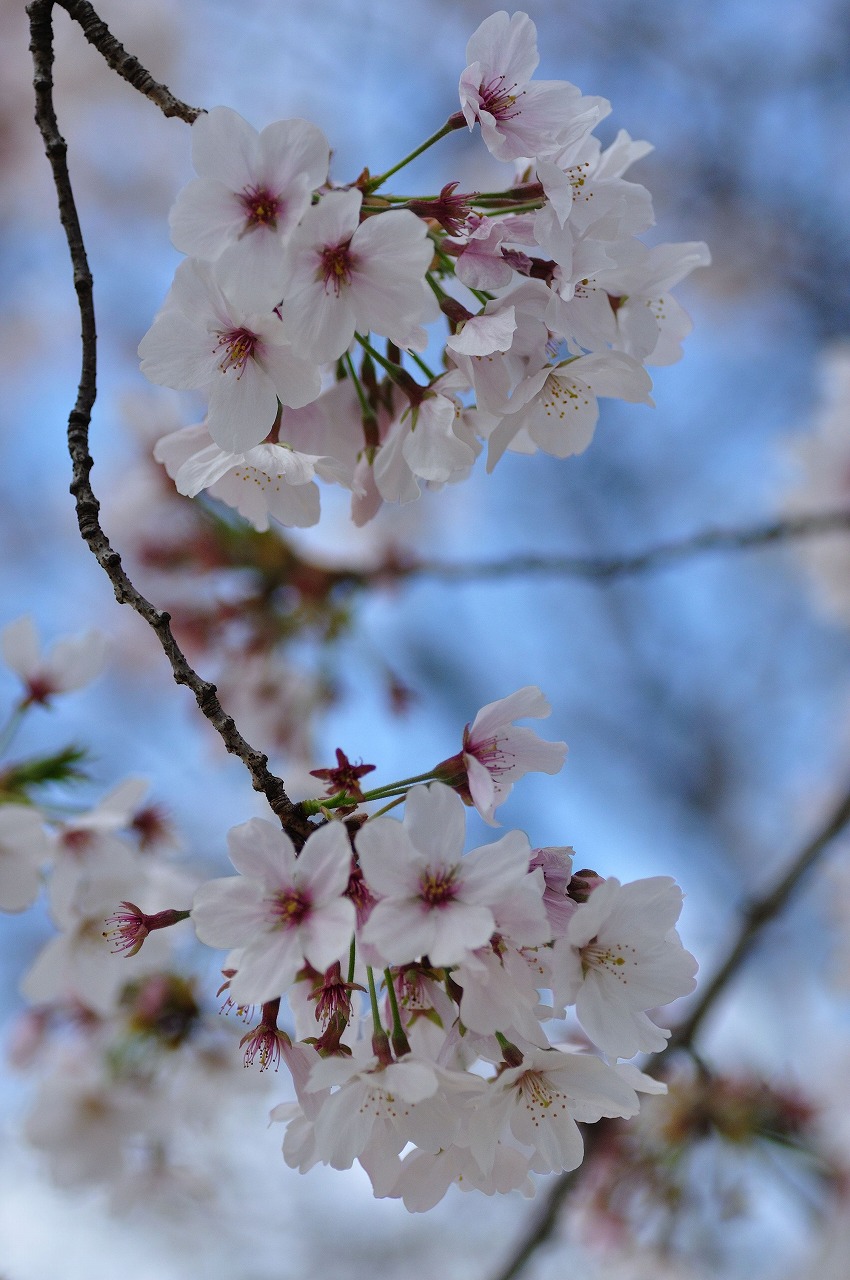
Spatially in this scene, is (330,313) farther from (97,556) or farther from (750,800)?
(750,800)

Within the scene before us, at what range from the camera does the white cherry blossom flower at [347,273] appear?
937 millimetres

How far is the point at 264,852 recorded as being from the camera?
88 centimetres

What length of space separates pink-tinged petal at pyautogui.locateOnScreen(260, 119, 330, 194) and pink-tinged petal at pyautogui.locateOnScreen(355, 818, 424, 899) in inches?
22.1

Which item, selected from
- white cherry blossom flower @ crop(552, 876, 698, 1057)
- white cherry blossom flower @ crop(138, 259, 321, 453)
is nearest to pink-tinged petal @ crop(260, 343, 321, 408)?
white cherry blossom flower @ crop(138, 259, 321, 453)

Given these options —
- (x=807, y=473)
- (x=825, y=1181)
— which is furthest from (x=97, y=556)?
(x=807, y=473)

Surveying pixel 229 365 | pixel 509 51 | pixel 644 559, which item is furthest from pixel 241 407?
pixel 644 559

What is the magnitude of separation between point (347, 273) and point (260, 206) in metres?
0.10

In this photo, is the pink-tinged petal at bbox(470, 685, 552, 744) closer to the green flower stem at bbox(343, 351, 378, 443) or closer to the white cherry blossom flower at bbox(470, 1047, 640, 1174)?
the white cherry blossom flower at bbox(470, 1047, 640, 1174)

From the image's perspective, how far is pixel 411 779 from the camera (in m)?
0.99

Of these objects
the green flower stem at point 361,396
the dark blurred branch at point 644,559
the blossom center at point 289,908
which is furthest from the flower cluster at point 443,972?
the dark blurred branch at point 644,559

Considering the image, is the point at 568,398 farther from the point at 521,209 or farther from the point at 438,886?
the point at 438,886

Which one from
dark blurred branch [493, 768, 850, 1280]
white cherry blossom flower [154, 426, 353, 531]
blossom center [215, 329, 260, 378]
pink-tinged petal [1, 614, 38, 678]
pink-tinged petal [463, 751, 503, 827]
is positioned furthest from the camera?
dark blurred branch [493, 768, 850, 1280]

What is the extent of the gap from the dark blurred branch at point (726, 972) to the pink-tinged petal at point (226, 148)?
179 centimetres

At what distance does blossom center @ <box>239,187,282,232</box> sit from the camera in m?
0.95
